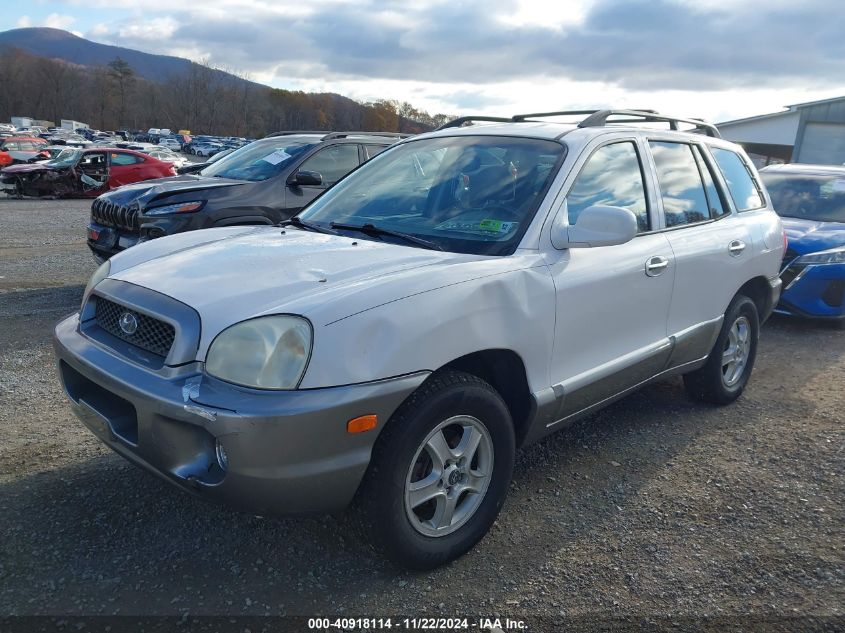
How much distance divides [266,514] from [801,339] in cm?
624

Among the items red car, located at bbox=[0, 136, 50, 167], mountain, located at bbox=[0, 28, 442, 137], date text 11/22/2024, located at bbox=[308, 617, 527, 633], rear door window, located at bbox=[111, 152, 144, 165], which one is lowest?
date text 11/22/2024, located at bbox=[308, 617, 527, 633]

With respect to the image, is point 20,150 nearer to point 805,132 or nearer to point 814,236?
point 805,132

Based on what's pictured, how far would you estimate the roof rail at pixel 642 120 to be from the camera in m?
3.97

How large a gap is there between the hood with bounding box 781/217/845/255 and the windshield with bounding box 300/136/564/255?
4.76 meters

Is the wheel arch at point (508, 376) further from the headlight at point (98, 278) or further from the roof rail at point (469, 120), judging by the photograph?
the roof rail at point (469, 120)

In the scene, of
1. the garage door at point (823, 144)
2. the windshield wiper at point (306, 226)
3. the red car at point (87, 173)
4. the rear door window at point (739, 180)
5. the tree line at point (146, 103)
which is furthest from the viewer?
the tree line at point (146, 103)

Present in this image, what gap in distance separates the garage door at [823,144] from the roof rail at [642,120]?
26.0m

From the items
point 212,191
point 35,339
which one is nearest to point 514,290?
point 35,339

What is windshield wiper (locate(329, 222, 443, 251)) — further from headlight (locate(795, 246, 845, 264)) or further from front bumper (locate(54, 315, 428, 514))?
headlight (locate(795, 246, 845, 264))

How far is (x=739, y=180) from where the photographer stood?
4.94m

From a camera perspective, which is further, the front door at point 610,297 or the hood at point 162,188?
the hood at point 162,188

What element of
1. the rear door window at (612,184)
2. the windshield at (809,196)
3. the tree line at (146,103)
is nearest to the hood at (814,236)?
the windshield at (809,196)

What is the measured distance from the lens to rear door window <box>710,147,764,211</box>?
478cm

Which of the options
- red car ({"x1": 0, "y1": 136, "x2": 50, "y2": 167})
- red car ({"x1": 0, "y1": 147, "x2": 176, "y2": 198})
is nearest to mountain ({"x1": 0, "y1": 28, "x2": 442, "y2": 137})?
red car ({"x1": 0, "y1": 136, "x2": 50, "y2": 167})
